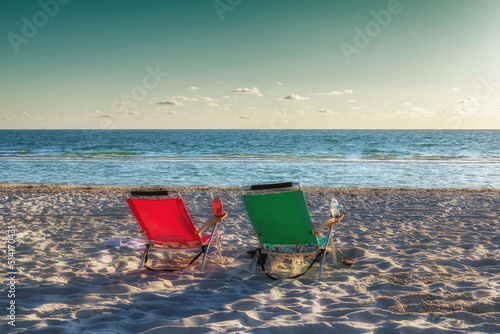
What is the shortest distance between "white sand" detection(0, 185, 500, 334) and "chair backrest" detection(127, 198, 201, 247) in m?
0.39

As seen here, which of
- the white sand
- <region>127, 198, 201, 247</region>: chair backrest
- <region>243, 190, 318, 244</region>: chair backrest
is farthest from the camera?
<region>127, 198, 201, 247</region>: chair backrest

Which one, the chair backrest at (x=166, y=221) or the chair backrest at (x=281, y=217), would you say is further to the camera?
the chair backrest at (x=166, y=221)

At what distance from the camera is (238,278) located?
3.96 meters

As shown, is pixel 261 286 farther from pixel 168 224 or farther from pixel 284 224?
pixel 168 224

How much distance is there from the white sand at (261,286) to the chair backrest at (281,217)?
1.50 ft

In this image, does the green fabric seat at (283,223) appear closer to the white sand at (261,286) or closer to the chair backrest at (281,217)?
the chair backrest at (281,217)

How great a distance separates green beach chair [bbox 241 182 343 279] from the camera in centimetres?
378

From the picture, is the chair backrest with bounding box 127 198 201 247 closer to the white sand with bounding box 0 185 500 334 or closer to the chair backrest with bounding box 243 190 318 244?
the white sand with bounding box 0 185 500 334

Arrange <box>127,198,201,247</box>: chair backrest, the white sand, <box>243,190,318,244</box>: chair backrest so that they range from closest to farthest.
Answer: the white sand < <box>243,190,318,244</box>: chair backrest < <box>127,198,201,247</box>: chair backrest

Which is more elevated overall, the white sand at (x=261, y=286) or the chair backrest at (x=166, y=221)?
the chair backrest at (x=166, y=221)

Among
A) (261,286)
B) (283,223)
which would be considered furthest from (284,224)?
(261,286)

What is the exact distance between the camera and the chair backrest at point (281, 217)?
12.4ft

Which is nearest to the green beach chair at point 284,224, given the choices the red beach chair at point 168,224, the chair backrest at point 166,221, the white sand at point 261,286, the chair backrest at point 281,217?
the chair backrest at point 281,217

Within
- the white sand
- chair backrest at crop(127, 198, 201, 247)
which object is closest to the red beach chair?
chair backrest at crop(127, 198, 201, 247)
